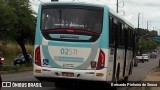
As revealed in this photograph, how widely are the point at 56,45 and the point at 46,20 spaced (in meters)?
1.08

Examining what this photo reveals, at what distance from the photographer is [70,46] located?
48.6ft

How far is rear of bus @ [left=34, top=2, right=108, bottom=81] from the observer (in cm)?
1462

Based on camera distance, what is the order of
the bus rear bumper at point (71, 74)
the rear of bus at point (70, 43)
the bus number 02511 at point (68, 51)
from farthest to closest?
the bus number 02511 at point (68, 51) < the rear of bus at point (70, 43) < the bus rear bumper at point (71, 74)

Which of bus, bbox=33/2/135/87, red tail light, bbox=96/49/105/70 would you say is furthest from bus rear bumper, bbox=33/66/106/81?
red tail light, bbox=96/49/105/70

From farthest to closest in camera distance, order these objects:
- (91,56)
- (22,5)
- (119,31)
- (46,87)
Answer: (22,5) < (46,87) < (119,31) < (91,56)

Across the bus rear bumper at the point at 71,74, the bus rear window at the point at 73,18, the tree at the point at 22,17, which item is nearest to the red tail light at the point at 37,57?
the bus rear bumper at the point at 71,74

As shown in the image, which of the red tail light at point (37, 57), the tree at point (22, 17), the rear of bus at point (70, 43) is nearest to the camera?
the rear of bus at point (70, 43)

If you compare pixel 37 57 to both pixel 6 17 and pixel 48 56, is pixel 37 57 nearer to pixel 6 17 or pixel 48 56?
pixel 48 56

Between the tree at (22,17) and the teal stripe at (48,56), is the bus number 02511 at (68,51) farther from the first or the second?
the tree at (22,17)

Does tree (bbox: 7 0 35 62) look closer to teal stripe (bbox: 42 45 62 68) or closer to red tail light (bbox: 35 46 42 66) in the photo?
red tail light (bbox: 35 46 42 66)

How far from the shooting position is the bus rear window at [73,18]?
15.1m

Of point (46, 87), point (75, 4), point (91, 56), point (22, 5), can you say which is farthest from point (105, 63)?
point (22, 5)

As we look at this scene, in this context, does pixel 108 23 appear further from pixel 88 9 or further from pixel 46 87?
pixel 46 87

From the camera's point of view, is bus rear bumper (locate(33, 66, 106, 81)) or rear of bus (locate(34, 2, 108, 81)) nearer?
bus rear bumper (locate(33, 66, 106, 81))
